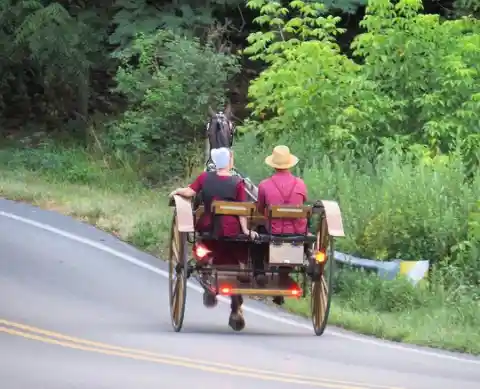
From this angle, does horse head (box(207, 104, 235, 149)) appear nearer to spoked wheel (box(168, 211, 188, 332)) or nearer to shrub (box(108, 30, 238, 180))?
spoked wheel (box(168, 211, 188, 332))

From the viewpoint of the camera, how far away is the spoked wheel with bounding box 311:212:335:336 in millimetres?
11609

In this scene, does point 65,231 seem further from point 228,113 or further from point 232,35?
point 232,35

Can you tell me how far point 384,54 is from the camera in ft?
67.4

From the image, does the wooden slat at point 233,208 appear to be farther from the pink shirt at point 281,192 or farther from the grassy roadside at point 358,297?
the grassy roadside at point 358,297

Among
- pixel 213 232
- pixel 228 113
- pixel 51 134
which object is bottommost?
pixel 51 134

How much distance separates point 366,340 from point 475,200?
434 cm

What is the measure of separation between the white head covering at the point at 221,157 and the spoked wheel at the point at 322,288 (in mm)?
1202

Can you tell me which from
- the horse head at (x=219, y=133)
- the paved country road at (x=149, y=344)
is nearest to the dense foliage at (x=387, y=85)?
the horse head at (x=219, y=133)

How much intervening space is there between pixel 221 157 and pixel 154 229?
19.7ft

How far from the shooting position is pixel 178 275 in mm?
11898

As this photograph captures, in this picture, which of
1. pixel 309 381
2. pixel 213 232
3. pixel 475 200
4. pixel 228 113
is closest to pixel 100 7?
pixel 228 113

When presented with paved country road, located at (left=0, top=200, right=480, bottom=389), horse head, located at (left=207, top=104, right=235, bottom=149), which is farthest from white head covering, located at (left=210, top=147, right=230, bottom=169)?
horse head, located at (left=207, top=104, right=235, bottom=149)

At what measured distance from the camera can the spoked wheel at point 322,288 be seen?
1161cm

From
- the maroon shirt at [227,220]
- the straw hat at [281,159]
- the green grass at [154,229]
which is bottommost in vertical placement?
the green grass at [154,229]
